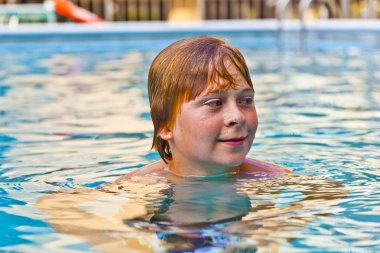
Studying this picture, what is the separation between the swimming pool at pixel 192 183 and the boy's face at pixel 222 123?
16 centimetres

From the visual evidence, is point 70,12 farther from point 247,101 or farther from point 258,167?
point 247,101

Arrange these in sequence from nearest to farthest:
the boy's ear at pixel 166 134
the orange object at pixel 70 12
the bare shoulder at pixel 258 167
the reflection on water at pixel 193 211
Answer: the reflection on water at pixel 193 211 → the boy's ear at pixel 166 134 → the bare shoulder at pixel 258 167 → the orange object at pixel 70 12

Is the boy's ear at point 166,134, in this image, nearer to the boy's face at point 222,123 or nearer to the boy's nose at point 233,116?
the boy's face at point 222,123

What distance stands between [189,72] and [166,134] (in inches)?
10.9

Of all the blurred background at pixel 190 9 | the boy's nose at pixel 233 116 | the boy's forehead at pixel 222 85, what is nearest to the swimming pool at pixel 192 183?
the boy's nose at pixel 233 116

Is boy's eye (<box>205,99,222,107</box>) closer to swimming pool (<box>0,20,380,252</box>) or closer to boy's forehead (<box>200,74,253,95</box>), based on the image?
boy's forehead (<box>200,74,253,95</box>)

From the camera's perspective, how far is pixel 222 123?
301 cm

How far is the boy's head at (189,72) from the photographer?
119 inches

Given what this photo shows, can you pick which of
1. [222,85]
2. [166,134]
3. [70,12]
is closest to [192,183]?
[166,134]

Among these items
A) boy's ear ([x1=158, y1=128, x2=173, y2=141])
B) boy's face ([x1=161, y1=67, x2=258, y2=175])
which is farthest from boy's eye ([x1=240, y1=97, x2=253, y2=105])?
boy's ear ([x1=158, y1=128, x2=173, y2=141])

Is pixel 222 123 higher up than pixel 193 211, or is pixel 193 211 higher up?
pixel 222 123

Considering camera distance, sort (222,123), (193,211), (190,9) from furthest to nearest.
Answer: (190,9) → (222,123) → (193,211)

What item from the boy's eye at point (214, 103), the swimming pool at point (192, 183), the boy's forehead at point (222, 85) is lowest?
the swimming pool at point (192, 183)

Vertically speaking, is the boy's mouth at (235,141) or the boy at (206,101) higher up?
the boy at (206,101)
